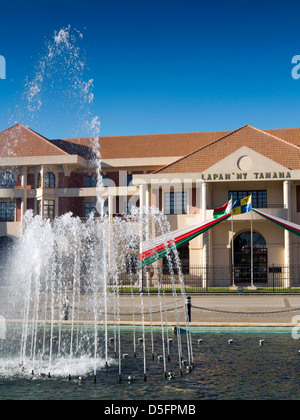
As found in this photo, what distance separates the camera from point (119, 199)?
152 ft

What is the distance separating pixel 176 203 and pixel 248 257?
7.26 meters

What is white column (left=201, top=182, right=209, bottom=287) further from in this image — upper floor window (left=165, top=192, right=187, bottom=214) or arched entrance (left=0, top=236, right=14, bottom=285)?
arched entrance (left=0, top=236, right=14, bottom=285)

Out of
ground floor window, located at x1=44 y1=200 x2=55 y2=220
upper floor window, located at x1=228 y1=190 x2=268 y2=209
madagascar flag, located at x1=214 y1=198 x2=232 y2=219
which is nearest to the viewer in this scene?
madagascar flag, located at x1=214 y1=198 x2=232 y2=219

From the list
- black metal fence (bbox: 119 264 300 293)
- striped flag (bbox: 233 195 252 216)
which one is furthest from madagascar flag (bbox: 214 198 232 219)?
black metal fence (bbox: 119 264 300 293)

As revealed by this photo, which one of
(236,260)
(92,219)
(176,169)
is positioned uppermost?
(176,169)

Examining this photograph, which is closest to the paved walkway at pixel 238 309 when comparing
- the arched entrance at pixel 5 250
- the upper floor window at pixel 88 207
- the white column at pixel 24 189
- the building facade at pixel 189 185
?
the building facade at pixel 189 185

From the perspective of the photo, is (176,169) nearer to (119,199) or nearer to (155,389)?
(119,199)

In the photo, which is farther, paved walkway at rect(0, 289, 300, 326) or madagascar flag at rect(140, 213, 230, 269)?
madagascar flag at rect(140, 213, 230, 269)

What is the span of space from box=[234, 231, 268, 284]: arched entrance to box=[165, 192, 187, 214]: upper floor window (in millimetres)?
5013

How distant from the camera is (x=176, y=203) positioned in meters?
42.0

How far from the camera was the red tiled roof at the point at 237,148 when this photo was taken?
4100 centimetres

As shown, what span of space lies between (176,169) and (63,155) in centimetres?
1096

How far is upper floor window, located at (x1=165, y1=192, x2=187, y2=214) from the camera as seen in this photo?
4184 centimetres
